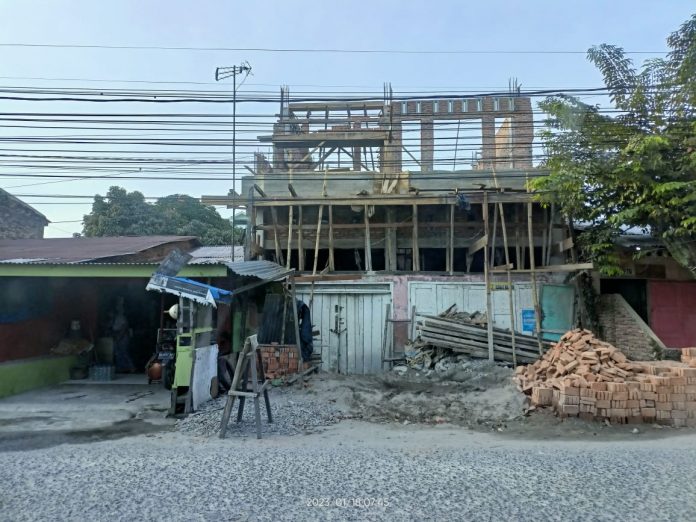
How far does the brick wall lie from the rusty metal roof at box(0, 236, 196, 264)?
20.6 feet

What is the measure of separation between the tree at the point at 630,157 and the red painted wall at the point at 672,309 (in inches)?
80.5

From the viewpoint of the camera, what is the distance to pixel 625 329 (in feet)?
39.7

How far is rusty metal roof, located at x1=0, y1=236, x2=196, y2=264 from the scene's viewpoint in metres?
10.9

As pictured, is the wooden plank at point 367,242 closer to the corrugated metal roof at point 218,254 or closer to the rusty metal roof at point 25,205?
the corrugated metal roof at point 218,254

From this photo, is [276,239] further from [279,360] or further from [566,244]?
[566,244]

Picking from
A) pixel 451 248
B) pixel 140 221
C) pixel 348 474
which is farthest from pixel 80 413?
pixel 140 221

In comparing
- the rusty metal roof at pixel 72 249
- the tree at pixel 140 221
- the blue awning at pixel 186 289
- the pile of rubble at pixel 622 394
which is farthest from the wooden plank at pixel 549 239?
the tree at pixel 140 221

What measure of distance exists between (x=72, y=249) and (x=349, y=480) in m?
11.1

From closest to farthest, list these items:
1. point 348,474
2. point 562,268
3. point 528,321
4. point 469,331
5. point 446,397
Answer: point 348,474 < point 446,397 < point 469,331 < point 562,268 < point 528,321

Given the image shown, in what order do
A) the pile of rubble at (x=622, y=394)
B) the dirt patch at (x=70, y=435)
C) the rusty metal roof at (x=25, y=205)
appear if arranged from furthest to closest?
1. the rusty metal roof at (x=25, y=205)
2. the pile of rubble at (x=622, y=394)
3. the dirt patch at (x=70, y=435)

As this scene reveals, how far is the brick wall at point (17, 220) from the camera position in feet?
66.5

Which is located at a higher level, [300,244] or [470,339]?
[300,244]

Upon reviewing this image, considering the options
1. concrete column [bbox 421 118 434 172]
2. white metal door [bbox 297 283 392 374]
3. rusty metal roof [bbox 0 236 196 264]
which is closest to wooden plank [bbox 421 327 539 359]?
white metal door [bbox 297 283 392 374]

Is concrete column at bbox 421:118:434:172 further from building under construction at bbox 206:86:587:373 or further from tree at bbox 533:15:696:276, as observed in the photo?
tree at bbox 533:15:696:276
